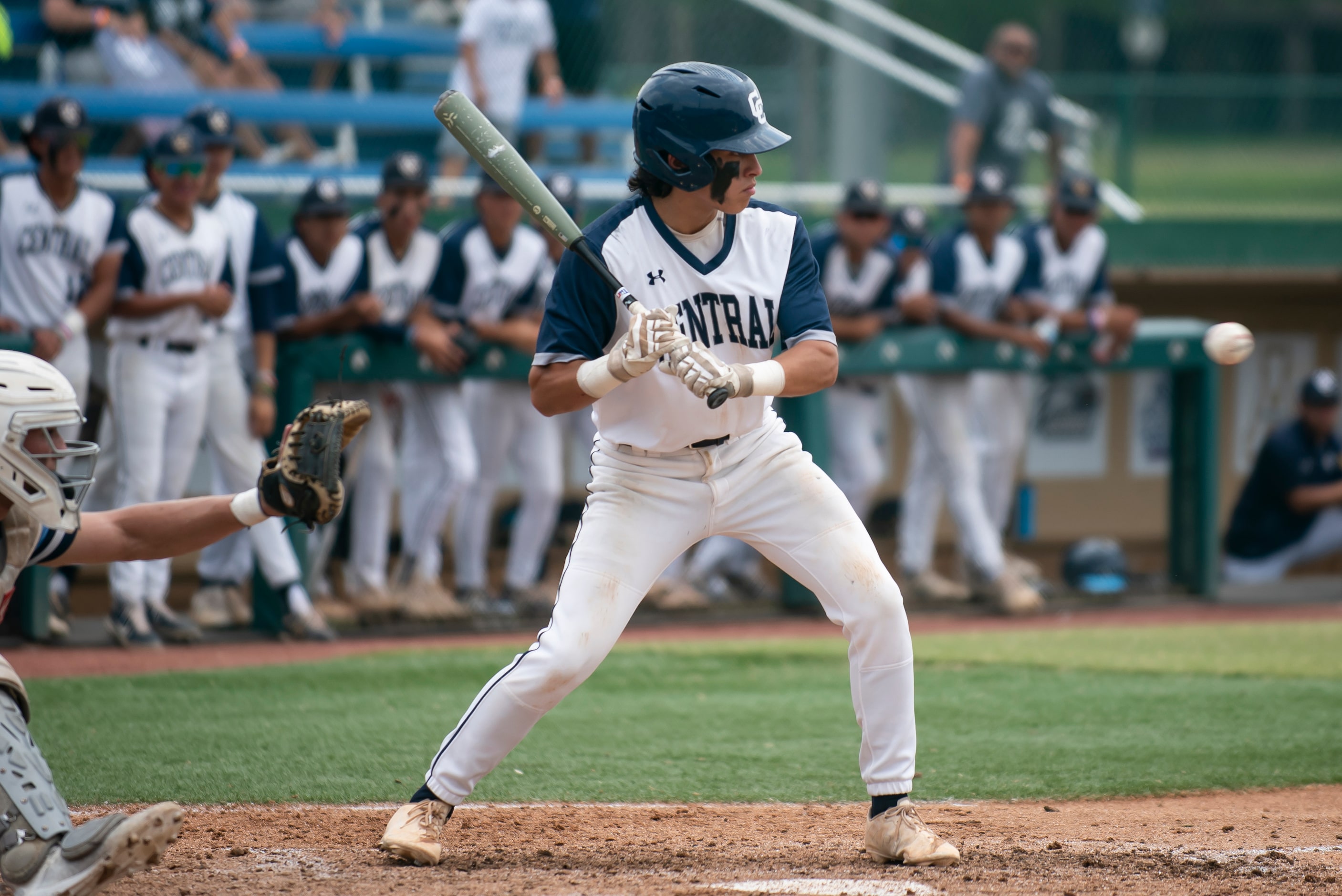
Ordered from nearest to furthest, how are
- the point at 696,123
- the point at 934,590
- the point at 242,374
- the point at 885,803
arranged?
the point at 696,123
the point at 885,803
the point at 242,374
the point at 934,590

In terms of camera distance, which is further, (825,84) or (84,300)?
(825,84)

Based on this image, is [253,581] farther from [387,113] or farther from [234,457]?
[387,113]

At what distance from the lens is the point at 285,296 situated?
6.78 m

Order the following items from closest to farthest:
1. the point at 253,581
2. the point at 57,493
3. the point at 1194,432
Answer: the point at 57,493 < the point at 253,581 < the point at 1194,432

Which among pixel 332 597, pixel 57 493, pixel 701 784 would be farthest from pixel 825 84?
pixel 57 493

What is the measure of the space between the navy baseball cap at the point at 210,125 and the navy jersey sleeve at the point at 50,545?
3.74 meters

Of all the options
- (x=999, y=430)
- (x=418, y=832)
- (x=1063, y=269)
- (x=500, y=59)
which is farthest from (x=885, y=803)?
(x=500, y=59)

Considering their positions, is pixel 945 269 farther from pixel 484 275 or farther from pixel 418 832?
pixel 418 832

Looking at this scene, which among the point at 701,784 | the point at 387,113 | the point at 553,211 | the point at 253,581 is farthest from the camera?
the point at 387,113

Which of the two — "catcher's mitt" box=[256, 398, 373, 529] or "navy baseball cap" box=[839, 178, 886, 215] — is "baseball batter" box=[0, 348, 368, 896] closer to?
"catcher's mitt" box=[256, 398, 373, 529]

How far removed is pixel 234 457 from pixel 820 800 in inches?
136

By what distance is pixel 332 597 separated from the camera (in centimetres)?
778

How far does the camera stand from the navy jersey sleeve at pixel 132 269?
6285 mm

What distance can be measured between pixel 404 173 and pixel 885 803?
14.4 ft
